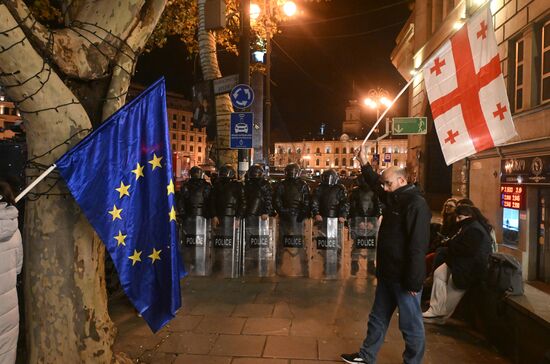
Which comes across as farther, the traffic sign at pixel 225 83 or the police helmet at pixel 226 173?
the traffic sign at pixel 225 83

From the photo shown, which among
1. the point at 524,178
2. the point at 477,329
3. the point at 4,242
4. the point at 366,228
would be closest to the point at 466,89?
the point at 477,329

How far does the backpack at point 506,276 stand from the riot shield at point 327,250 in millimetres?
3065

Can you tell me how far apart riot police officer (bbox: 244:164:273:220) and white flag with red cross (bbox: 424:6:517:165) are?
3584mm

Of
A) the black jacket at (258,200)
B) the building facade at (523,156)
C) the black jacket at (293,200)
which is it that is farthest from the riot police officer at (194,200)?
the building facade at (523,156)

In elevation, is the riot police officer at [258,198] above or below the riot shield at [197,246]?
above

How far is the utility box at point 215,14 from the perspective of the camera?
905cm

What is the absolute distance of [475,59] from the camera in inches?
182

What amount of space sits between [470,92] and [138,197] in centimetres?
369

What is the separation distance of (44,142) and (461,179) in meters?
14.0

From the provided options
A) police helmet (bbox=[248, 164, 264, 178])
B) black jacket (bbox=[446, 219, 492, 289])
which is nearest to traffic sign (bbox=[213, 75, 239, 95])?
police helmet (bbox=[248, 164, 264, 178])

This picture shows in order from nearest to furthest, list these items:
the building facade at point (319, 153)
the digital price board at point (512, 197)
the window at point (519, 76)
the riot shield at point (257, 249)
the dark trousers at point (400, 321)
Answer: the dark trousers at point (400, 321), the riot shield at point (257, 249), the digital price board at point (512, 197), the window at point (519, 76), the building facade at point (319, 153)

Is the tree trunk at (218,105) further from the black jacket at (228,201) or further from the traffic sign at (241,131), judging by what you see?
the black jacket at (228,201)

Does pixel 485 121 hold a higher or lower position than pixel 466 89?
lower

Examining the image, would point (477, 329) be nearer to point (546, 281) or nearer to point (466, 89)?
point (466, 89)
